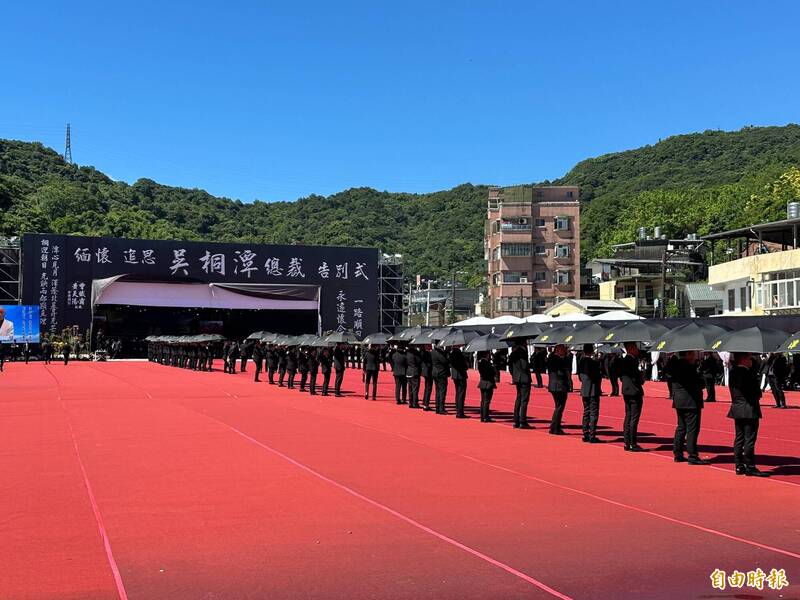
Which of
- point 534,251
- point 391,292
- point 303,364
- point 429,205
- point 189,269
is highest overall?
point 429,205

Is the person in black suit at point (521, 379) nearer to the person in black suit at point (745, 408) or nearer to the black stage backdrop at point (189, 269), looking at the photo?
the person in black suit at point (745, 408)

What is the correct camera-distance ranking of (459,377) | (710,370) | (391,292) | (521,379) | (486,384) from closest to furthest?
(521,379) < (486,384) < (459,377) < (710,370) < (391,292)

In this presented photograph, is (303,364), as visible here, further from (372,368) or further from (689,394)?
(689,394)

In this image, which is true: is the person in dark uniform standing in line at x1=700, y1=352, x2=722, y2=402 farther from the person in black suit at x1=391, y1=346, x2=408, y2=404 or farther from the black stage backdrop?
the black stage backdrop

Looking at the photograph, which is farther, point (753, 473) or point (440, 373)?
point (440, 373)

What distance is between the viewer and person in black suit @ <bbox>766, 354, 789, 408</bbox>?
24188 millimetres

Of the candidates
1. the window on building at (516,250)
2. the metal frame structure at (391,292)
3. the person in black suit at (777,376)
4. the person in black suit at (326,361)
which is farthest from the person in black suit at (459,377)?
the window on building at (516,250)

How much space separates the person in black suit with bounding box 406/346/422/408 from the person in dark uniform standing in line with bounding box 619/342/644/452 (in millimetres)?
9167

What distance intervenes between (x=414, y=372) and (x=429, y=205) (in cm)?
11228

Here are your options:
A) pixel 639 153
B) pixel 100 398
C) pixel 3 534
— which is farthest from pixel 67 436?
pixel 639 153

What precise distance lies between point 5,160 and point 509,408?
96248 millimetres

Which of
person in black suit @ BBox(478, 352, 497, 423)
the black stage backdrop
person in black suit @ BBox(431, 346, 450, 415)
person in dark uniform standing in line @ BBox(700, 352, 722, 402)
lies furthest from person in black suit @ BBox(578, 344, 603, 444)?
the black stage backdrop

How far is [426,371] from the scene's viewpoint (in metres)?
22.1

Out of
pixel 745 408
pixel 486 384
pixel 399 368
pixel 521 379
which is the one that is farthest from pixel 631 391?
pixel 399 368
